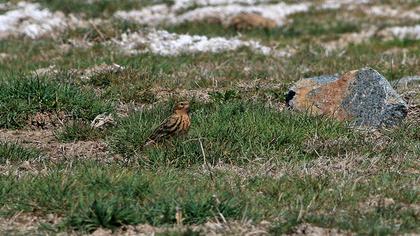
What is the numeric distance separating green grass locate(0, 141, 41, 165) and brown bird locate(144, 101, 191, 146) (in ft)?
3.04

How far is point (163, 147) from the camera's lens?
7.38 metres

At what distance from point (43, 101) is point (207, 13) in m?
9.90

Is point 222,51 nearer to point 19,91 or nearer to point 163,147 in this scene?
point 19,91

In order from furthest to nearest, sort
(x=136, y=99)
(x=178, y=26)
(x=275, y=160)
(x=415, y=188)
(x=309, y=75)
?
(x=178, y=26) → (x=309, y=75) → (x=136, y=99) → (x=275, y=160) → (x=415, y=188)

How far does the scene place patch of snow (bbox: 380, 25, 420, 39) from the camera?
16.8 metres

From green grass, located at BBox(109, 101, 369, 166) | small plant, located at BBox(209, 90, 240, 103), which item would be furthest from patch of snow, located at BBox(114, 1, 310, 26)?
green grass, located at BBox(109, 101, 369, 166)

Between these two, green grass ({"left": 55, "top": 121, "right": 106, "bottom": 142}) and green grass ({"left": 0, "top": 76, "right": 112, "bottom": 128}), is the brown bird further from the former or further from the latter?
green grass ({"left": 0, "top": 76, "right": 112, "bottom": 128})

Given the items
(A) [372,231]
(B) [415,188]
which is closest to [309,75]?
(B) [415,188]

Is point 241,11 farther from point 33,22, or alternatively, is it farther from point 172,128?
point 172,128

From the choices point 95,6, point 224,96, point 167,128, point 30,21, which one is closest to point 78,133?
point 167,128

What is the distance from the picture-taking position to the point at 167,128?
24.9 feet

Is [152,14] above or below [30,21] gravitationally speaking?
below

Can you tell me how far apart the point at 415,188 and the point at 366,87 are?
2.37 meters

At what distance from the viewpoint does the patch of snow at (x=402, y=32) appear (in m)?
16.8
